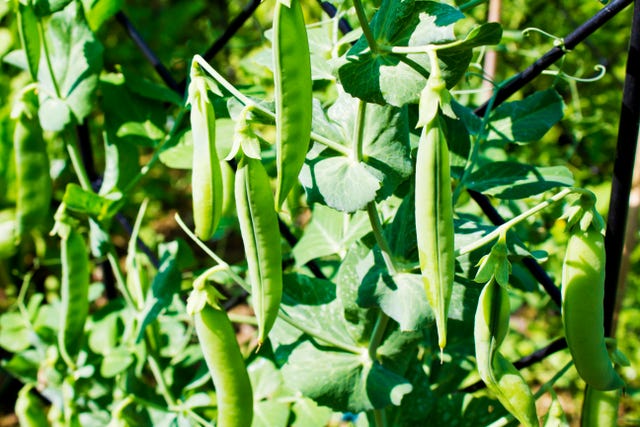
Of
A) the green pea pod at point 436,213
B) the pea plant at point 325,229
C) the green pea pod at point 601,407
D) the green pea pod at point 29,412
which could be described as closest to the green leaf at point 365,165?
the pea plant at point 325,229

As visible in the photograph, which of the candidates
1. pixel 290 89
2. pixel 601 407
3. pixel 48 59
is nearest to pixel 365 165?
Answer: pixel 290 89

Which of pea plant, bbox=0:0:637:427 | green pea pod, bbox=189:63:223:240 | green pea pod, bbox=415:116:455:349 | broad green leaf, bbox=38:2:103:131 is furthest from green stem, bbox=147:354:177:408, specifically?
green pea pod, bbox=415:116:455:349

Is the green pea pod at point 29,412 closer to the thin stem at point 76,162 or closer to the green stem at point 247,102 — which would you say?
the thin stem at point 76,162

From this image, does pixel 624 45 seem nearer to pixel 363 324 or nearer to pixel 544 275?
pixel 544 275

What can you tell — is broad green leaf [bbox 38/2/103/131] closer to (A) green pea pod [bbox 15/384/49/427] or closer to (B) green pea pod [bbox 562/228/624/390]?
(A) green pea pod [bbox 15/384/49/427]

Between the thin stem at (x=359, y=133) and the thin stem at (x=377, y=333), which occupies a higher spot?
the thin stem at (x=359, y=133)

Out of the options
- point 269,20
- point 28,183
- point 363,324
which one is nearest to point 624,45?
point 269,20

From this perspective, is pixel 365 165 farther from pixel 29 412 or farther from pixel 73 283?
pixel 29 412
